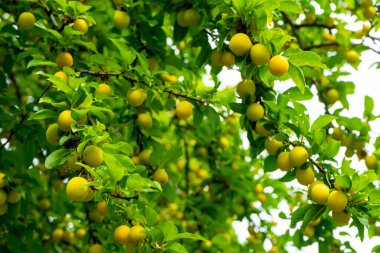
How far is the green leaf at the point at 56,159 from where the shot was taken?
4.84 ft

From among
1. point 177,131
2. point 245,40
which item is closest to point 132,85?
point 245,40

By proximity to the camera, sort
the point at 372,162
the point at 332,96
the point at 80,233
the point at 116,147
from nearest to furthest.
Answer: the point at 116,147 → the point at 372,162 → the point at 332,96 → the point at 80,233

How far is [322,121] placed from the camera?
1724 mm

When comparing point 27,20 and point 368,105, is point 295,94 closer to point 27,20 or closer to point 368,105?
point 368,105

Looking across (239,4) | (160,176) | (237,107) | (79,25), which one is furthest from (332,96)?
(79,25)

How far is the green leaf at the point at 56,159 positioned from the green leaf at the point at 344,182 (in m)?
0.82

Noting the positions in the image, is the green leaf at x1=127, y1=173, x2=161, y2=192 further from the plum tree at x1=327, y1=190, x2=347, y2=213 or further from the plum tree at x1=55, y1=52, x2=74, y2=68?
A: the plum tree at x1=55, y1=52, x2=74, y2=68

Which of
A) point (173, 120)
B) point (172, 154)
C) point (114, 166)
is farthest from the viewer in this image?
point (173, 120)

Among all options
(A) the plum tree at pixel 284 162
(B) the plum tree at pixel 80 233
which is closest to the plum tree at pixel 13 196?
(A) the plum tree at pixel 284 162

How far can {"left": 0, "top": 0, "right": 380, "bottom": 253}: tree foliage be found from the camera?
1.55 metres

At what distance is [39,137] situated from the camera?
2.30 meters

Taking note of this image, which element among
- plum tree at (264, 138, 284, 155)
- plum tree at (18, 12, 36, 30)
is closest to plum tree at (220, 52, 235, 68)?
plum tree at (264, 138, 284, 155)

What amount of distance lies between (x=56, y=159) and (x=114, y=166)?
0.20m

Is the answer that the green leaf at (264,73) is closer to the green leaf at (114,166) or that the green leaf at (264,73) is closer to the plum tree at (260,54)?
the plum tree at (260,54)
